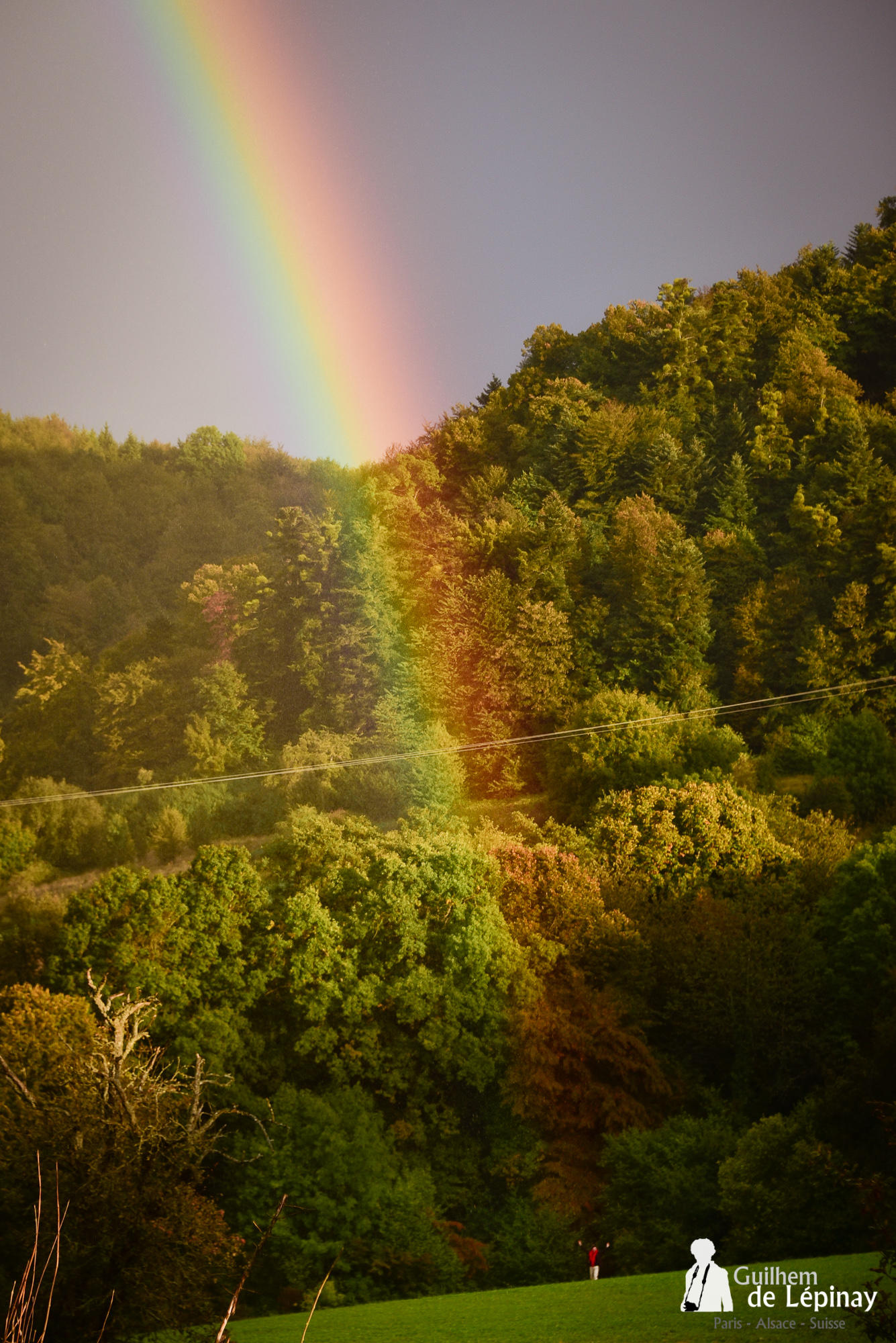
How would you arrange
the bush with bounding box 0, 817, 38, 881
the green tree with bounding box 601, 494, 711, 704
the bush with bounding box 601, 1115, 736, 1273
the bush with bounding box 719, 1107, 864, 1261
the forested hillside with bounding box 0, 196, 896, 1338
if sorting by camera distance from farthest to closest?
the green tree with bounding box 601, 494, 711, 704 < the bush with bounding box 0, 817, 38, 881 < the forested hillside with bounding box 0, 196, 896, 1338 < the bush with bounding box 601, 1115, 736, 1273 < the bush with bounding box 719, 1107, 864, 1261

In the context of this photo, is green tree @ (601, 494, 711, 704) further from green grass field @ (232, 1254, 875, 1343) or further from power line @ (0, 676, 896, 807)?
green grass field @ (232, 1254, 875, 1343)

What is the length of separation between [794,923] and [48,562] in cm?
5714

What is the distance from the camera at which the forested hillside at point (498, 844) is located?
72.4ft

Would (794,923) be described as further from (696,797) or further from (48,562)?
(48,562)

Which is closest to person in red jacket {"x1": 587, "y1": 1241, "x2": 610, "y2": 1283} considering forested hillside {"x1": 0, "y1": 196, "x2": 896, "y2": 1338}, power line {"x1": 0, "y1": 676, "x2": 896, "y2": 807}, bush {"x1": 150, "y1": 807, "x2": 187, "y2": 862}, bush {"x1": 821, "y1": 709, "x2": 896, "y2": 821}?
forested hillside {"x1": 0, "y1": 196, "x2": 896, "y2": 1338}

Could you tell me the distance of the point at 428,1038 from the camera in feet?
87.5

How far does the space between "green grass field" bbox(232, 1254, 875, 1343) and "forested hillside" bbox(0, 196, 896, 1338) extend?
2024 mm

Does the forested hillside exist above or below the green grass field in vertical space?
above

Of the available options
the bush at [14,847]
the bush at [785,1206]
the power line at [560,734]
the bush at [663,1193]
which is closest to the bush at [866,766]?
the power line at [560,734]

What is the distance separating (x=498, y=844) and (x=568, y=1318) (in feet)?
53.7

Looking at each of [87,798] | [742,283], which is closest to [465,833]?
[87,798]

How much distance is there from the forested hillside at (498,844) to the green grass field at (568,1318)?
2.02m

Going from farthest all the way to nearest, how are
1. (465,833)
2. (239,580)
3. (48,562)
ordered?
(48,562) < (239,580) < (465,833)

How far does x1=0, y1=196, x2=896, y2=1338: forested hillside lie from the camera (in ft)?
72.4
